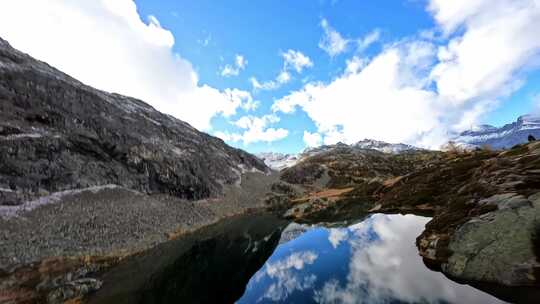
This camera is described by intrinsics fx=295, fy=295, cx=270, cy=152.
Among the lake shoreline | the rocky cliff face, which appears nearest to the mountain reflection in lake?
the lake shoreline

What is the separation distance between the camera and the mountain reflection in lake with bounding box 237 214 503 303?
23.0m

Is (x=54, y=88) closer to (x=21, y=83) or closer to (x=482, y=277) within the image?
(x=21, y=83)

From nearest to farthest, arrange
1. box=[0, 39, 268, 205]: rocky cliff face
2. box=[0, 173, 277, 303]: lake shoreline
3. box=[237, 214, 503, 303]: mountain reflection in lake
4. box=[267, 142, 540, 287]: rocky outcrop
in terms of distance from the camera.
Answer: box=[267, 142, 540, 287]: rocky outcrop < box=[237, 214, 503, 303]: mountain reflection in lake < box=[0, 173, 277, 303]: lake shoreline < box=[0, 39, 268, 205]: rocky cliff face

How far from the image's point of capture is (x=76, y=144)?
244 feet

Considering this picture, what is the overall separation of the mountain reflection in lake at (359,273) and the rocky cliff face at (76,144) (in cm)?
5028

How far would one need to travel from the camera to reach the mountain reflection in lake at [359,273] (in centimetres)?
2295

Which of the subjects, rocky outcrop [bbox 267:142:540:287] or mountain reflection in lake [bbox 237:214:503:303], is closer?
rocky outcrop [bbox 267:142:540:287]

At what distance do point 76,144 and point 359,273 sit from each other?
74373 mm

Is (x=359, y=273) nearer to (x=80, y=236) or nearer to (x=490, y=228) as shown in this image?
(x=490, y=228)

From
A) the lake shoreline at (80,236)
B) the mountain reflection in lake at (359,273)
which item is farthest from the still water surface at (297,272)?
the lake shoreline at (80,236)

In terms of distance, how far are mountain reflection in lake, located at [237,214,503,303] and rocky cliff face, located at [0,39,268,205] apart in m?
50.3

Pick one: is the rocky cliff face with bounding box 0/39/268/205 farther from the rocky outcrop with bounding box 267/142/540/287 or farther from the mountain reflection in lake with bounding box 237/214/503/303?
the rocky outcrop with bounding box 267/142/540/287

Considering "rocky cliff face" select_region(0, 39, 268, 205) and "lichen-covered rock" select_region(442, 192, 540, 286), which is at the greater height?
"rocky cliff face" select_region(0, 39, 268, 205)

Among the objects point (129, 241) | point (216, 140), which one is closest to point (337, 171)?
point (216, 140)
